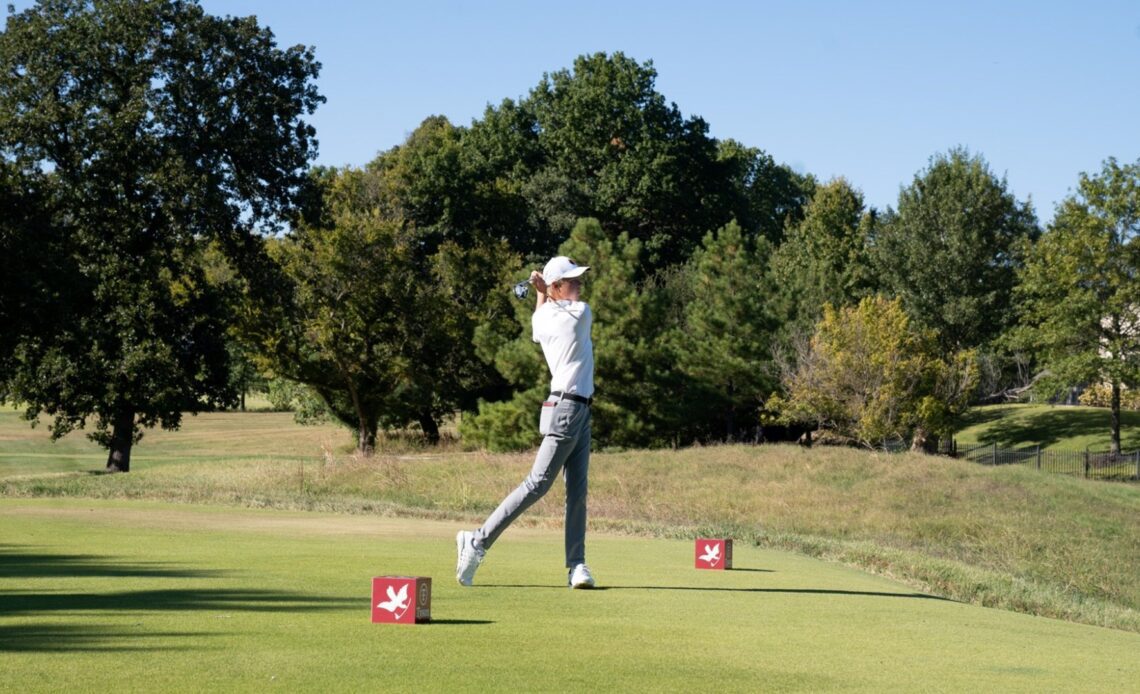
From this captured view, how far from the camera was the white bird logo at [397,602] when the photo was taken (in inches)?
289

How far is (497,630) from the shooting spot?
735cm

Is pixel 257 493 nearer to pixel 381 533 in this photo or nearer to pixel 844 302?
pixel 381 533

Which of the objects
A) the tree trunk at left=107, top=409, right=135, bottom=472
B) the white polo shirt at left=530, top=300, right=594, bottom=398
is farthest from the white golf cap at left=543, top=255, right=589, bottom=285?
the tree trunk at left=107, top=409, right=135, bottom=472

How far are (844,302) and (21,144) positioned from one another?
38.3 metres

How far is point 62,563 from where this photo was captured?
35.7ft

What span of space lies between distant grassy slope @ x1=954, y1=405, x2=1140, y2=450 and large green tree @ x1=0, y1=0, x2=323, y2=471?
4407cm

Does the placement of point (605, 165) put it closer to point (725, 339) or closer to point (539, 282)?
point (725, 339)

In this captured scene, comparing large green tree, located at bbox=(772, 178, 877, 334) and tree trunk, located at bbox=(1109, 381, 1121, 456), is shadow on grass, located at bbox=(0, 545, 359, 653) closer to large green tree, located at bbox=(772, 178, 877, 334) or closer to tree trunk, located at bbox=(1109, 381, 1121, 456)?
large green tree, located at bbox=(772, 178, 877, 334)

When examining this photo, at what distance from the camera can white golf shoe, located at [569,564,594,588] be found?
31.6ft

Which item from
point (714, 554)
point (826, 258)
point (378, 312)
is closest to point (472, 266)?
point (378, 312)

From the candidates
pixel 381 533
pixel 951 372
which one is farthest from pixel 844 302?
pixel 381 533

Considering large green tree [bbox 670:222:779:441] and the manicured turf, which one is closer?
the manicured turf

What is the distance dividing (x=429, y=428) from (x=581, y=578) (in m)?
59.7

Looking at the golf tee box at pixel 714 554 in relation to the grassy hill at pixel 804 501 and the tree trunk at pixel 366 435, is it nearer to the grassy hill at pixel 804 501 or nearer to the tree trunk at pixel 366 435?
the grassy hill at pixel 804 501
